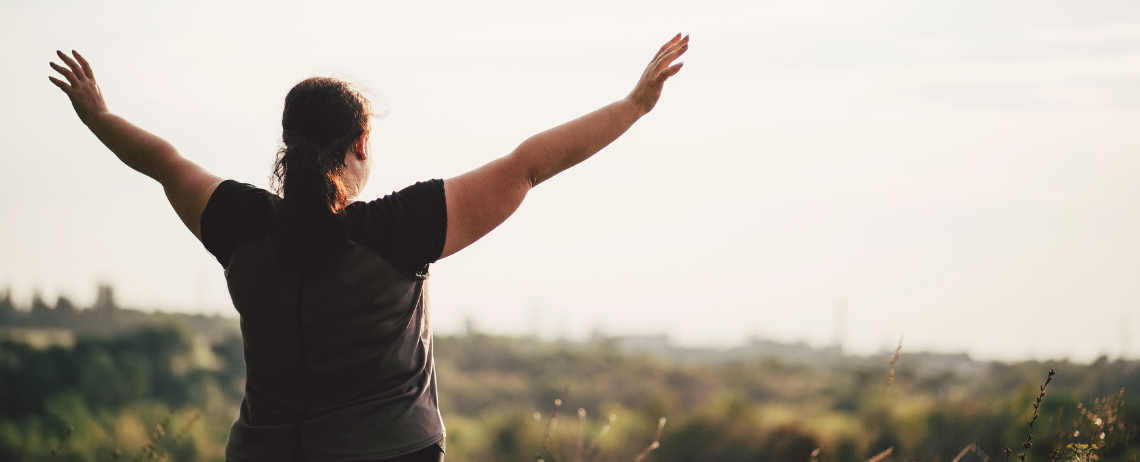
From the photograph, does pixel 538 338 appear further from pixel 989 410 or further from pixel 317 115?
pixel 317 115

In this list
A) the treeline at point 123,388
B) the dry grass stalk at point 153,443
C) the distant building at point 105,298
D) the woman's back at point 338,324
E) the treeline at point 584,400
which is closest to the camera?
the woman's back at point 338,324

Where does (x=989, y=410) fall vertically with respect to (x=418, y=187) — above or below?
below

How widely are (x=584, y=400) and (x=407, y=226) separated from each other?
155 feet

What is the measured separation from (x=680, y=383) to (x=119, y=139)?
50.2 meters

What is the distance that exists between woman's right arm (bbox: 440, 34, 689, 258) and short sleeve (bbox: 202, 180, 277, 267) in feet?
1.04

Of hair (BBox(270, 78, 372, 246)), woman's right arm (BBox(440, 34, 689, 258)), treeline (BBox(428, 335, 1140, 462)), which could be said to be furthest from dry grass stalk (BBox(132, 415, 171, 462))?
treeline (BBox(428, 335, 1140, 462))

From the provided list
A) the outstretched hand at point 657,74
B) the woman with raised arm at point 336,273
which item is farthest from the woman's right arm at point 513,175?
the outstretched hand at point 657,74

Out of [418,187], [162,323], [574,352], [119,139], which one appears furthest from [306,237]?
[574,352]

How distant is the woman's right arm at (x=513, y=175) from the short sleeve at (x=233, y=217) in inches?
12.5

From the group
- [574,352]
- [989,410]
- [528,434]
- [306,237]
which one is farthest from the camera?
[574,352]

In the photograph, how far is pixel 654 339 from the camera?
59344mm

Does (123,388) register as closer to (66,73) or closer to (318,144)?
(66,73)

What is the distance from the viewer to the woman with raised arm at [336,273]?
1.36 meters

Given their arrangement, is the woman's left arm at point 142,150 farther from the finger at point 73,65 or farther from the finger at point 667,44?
the finger at point 667,44
